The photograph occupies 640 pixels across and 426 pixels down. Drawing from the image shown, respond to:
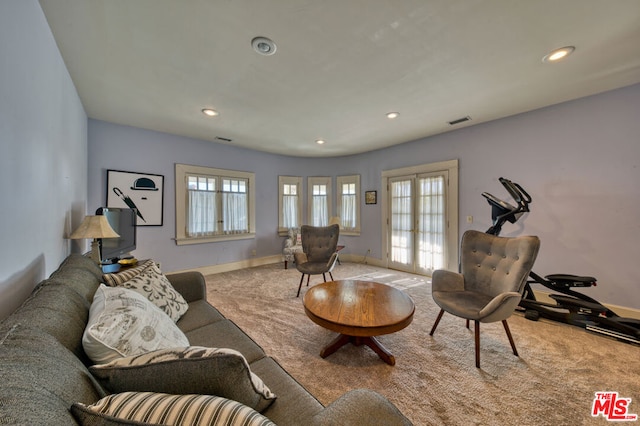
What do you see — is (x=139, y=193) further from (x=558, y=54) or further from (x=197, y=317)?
(x=558, y=54)

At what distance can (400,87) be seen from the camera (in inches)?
96.4

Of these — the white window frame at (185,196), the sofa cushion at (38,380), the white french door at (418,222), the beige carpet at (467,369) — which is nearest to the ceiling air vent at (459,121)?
the white french door at (418,222)

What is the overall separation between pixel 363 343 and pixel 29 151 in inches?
102

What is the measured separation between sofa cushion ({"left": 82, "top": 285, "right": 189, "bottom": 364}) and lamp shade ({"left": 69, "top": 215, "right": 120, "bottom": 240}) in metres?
1.17

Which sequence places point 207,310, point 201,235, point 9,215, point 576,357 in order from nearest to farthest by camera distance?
1. point 9,215
2. point 207,310
3. point 576,357
4. point 201,235

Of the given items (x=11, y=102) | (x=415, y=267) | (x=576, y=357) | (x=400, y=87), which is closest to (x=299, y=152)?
(x=400, y=87)

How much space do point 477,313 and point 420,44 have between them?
85.6 inches

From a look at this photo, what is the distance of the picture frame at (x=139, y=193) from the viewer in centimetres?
345

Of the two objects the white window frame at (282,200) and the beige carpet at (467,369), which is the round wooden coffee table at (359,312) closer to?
the beige carpet at (467,369)

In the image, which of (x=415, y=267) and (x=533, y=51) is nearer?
(x=533, y=51)

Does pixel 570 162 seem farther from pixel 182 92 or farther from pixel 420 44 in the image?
pixel 182 92

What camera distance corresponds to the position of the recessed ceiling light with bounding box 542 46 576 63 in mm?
1888

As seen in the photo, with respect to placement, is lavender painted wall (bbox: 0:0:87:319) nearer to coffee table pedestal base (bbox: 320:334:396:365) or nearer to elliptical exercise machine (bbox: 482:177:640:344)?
coffee table pedestal base (bbox: 320:334:396:365)

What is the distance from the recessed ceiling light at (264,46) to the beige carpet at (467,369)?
252 cm
